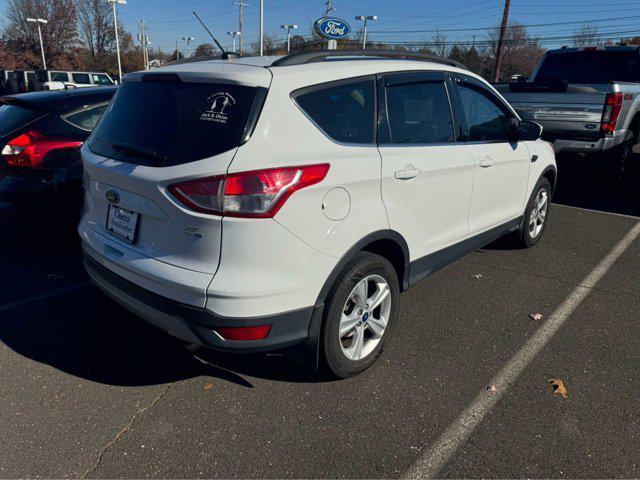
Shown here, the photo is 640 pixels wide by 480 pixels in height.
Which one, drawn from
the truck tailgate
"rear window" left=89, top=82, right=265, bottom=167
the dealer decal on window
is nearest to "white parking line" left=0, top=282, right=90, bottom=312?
"rear window" left=89, top=82, right=265, bottom=167

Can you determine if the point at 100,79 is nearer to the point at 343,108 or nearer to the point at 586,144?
the point at 586,144

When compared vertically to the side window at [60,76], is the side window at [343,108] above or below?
above

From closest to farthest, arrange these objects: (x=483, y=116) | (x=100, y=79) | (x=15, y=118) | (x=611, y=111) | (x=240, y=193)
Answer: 1. (x=240, y=193)
2. (x=483, y=116)
3. (x=15, y=118)
4. (x=611, y=111)
5. (x=100, y=79)

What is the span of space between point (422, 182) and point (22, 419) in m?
2.60

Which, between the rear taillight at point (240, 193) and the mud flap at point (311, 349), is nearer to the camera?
the rear taillight at point (240, 193)

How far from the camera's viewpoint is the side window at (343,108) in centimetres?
260

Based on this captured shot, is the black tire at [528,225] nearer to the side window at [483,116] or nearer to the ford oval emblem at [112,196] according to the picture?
the side window at [483,116]

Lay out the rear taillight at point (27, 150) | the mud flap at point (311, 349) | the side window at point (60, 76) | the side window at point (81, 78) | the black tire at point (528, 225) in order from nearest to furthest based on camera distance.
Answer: the mud flap at point (311, 349)
the rear taillight at point (27, 150)
the black tire at point (528, 225)
the side window at point (60, 76)
the side window at point (81, 78)

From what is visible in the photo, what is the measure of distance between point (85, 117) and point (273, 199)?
334cm

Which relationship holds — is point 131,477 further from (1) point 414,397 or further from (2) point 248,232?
(1) point 414,397

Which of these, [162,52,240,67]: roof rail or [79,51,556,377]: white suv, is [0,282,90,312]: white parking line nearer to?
[79,51,556,377]: white suv

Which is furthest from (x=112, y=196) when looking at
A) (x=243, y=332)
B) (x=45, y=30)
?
(x=45, y=30)

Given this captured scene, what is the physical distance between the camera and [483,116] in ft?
13.0

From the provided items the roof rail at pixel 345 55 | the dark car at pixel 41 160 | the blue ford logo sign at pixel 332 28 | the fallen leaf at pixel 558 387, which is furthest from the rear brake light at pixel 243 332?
the blue ford logo sign at pixel 332 28
